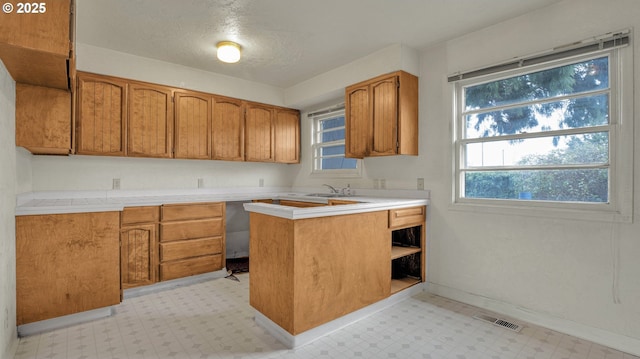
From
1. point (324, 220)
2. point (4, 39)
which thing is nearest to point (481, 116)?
point (324, 220)

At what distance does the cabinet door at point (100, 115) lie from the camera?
3086 mm

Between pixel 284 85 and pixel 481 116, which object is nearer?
pixel 481 116

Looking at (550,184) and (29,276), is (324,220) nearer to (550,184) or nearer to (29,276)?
(550,184)

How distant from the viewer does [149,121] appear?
3477 mm

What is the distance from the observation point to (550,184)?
2.45 metres

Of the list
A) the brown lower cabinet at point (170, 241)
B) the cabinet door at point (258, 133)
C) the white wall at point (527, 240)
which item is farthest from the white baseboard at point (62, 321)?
the white wall at point (527, 240)

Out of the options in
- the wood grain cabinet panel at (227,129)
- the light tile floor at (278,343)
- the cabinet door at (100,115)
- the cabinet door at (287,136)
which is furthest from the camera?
the cabinet door at (287,136)

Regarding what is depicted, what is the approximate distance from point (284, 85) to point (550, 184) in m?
3.46

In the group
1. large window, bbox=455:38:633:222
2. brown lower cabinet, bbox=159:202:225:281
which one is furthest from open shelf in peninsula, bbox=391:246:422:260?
brown lower cabinet, bbox=159:202:225:281

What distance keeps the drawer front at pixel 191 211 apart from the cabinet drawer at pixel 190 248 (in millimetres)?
267

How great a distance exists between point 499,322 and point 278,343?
5.70 feet

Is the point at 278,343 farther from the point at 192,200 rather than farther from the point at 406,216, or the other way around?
the point at 192,200

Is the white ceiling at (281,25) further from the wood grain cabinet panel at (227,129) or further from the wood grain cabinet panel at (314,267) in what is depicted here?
the wood grain cabinet panel at (314,267)

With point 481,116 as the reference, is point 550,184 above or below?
below
